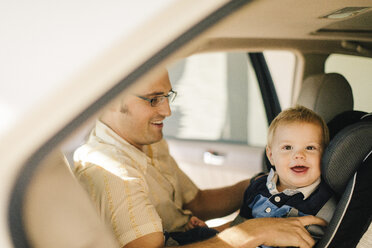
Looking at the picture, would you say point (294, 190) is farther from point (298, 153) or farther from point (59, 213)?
point (59, 213)

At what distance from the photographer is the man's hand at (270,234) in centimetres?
152

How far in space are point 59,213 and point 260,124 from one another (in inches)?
131

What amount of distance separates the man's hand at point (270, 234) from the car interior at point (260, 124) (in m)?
0.08

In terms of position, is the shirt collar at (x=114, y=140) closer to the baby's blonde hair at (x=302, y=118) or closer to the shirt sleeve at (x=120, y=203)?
the shirt sleeve at (x=120, y=203)

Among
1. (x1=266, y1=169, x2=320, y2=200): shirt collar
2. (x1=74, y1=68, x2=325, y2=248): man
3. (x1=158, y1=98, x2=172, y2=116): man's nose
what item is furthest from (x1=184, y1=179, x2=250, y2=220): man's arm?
(x1=158, y1=98, x2=172, y2=116): man's nose

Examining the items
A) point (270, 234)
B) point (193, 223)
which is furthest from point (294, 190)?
point (193, 223)

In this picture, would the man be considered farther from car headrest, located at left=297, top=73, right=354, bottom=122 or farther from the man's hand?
car headrest, located at left=297, top=73, right=354, bottom=122

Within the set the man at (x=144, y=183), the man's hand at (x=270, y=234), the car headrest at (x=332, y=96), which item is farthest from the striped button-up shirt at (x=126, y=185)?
the car headrest at (x=332, y=96)

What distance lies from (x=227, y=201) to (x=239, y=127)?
1.74 metres

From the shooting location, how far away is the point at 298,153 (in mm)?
1767

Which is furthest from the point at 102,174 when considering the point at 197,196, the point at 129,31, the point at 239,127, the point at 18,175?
the point at 239,127

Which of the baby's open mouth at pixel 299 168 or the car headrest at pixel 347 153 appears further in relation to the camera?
the baby's open mouth at pixel 299 168

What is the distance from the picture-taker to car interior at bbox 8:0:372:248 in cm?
78

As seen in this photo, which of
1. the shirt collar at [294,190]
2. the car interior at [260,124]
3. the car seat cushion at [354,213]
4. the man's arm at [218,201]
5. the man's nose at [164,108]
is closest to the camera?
the car interior at [260,124]
